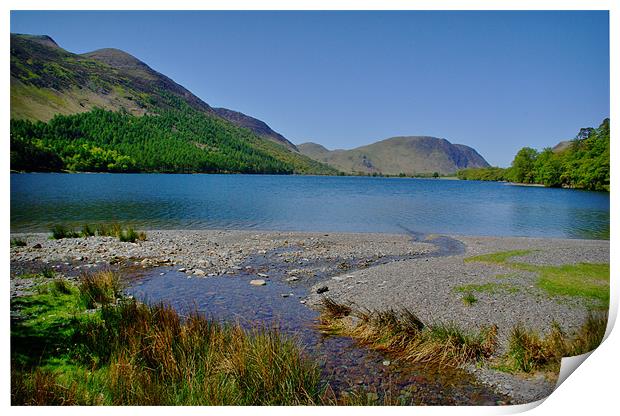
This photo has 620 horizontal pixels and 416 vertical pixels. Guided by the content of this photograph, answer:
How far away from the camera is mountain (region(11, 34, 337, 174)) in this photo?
5.01 metres

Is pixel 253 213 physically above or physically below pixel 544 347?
below

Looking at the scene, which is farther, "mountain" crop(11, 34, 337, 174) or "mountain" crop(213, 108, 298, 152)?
"mountain" crop(213, 108, 298, 152)

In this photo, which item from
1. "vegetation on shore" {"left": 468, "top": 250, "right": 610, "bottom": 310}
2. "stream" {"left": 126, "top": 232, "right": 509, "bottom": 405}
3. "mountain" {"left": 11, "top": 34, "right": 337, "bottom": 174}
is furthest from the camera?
"vegetation on shore" {"left": 468, "top": 250, "right": 610, "bottom": 310}

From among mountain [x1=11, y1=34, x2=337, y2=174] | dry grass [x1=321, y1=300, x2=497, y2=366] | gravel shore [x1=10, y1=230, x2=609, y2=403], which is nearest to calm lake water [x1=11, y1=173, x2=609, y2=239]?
mountain [x1=11, y1=34, x2=337, y2=174]

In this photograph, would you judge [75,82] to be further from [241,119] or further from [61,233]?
[61,233]

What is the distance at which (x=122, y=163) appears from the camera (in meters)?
8.35

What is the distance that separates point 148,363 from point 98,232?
8401 millimetres

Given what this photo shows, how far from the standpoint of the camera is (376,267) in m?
9.59

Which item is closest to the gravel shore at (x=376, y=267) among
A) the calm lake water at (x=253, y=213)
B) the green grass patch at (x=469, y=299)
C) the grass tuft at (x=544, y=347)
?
the green grass patch at (x=469, y=299)

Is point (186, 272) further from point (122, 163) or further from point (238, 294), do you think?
A: point (122, 163)

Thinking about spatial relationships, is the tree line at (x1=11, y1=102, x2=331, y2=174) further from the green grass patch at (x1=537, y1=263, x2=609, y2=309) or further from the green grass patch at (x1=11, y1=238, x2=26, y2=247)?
the green grass patch at (x1=537, y1=263, x2=609, y2=309)

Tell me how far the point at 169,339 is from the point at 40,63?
379cm

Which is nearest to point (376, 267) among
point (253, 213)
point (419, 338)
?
point (419, 338)
